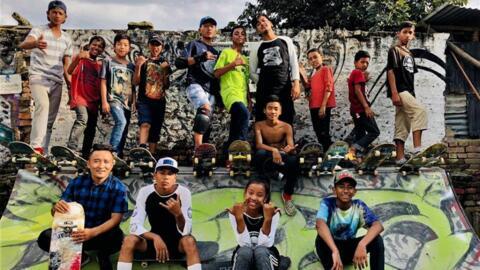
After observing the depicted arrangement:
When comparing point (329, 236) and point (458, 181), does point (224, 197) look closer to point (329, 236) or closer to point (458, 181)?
point (329, 236)

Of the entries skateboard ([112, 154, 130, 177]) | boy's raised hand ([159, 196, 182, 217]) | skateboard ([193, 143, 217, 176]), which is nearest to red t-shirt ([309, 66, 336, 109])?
skateboard ([193, 143, 217, 176])

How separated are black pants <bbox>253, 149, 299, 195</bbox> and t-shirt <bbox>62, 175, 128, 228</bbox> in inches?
59.0

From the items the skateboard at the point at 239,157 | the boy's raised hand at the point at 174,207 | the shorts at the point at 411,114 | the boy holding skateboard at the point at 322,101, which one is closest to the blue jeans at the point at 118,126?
the skateboard at the point at 239,157

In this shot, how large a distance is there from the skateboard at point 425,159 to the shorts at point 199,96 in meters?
2.23

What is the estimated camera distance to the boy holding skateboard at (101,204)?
4041 millimetres

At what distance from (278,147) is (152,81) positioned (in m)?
1.70

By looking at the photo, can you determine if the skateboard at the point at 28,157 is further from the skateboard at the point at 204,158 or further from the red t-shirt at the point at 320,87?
the red t-shirt at the point at 320,87

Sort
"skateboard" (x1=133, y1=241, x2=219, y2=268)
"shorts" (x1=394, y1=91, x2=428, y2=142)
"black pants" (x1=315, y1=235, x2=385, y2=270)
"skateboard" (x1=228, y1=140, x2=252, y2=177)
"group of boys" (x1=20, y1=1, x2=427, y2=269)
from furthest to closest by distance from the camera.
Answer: "shorts" (x1=394, y1=91, x2=428, y2=142)
"group of boys" (x1=20, y1=1, x2=427, y2=269)
"skateboard" (x1=228, y1=140, x2=252, y2=177)
"skateboard" (x1=133, y1=241, x2=219, y2=268)
"black pants" (x1=315, y1=235, x2=385, y2=270)

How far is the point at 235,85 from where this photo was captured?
5.63 metres

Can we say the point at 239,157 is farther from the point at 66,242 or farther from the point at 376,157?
the point at 66,242

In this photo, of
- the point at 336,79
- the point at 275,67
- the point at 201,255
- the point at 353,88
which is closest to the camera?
the point at 201,255

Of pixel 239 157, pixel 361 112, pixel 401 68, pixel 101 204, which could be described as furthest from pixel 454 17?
pixel 101 204

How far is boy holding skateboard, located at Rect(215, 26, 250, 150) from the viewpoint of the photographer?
5.49 meters

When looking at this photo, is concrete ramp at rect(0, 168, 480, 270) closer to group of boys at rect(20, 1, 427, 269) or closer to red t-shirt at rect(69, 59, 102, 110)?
group of boys at rect(20, 1, 427, 269)
